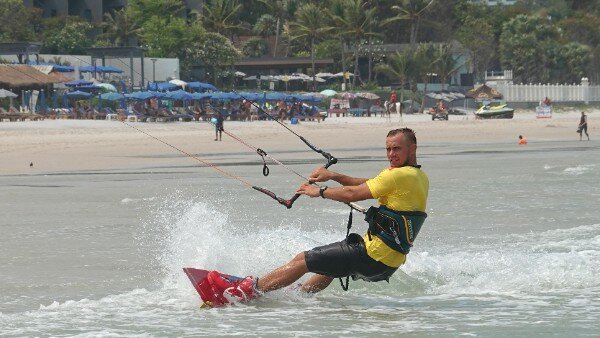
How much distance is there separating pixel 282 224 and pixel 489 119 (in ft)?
175

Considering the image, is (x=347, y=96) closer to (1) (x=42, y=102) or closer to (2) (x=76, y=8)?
(1) (x=42, y=102)

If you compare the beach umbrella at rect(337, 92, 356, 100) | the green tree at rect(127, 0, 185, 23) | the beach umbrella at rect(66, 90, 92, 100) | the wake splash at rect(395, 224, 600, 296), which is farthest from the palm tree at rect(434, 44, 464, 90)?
the wake splash at rect(395, 224, 600, 296)

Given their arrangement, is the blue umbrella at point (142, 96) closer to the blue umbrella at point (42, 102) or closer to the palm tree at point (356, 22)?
the blue umbrella at point (42, 102)

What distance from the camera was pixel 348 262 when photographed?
9172mm

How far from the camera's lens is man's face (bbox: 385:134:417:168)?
354 inches

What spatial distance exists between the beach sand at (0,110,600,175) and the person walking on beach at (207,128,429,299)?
19785 millimetres

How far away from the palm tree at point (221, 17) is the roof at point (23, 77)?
31.3 m

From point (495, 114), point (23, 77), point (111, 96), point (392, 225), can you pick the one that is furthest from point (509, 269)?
point (495, 114)

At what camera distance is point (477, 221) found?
52.9 ft

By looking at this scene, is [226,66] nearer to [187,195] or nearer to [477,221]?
[187,195]

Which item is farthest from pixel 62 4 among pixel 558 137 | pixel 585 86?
pixel 558 137

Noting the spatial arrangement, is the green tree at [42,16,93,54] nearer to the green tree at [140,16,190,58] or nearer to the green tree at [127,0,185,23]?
the green tree at [127,0,185,23]

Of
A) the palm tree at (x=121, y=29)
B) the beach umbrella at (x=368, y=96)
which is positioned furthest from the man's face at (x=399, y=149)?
the palm tree at (x=121, y=29)

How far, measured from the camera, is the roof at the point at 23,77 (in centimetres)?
5678
